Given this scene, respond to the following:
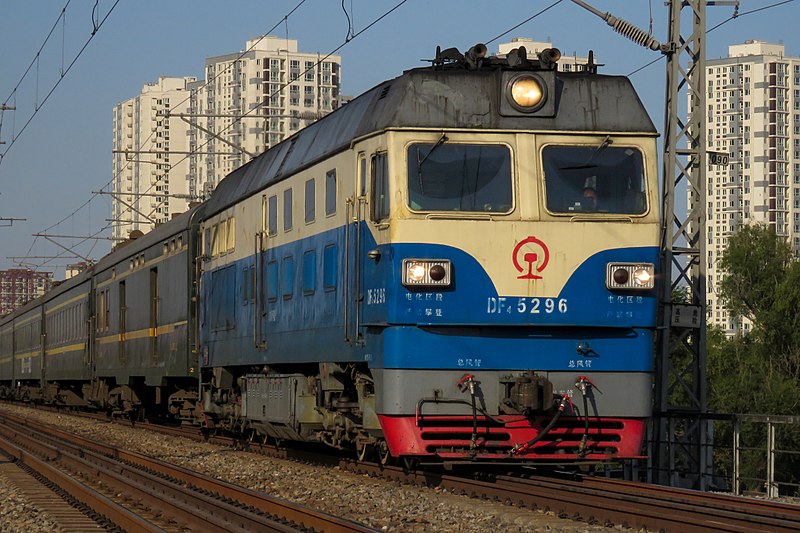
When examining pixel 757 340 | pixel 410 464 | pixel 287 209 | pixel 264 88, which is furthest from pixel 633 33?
pixel 264 88

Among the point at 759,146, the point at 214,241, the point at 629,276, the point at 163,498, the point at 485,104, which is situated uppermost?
the point at 759,146

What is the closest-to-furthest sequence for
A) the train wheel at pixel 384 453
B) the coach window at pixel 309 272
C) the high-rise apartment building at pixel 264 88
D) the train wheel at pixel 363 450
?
the train wheel at pixel 384 453 < the train wheel at pixel 363 450 < the coach window at pixel 309 272 < the high-rise apartment building at pixel 264 88

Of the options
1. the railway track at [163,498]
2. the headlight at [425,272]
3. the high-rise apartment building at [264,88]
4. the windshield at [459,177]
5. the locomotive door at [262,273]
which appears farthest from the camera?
the high-rise apartment building at [264,88]

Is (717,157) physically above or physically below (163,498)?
above

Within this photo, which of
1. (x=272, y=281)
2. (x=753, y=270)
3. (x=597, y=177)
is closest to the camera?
(x=597, y=177)

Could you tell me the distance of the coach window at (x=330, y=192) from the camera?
1443 cm

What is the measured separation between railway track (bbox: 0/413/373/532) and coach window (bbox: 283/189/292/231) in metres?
3.33

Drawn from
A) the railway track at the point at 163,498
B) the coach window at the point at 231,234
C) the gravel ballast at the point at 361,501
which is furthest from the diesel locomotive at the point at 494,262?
the coach window at the point at 231,234

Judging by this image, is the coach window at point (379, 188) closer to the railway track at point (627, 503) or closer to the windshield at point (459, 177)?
the windshield at point (459, 177)

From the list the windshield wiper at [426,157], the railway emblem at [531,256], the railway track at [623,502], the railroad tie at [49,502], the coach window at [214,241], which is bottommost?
the railroad tie at [49,502]

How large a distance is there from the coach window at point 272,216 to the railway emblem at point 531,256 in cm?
521

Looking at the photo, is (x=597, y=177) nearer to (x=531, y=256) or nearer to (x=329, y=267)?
(x=531, y=256)

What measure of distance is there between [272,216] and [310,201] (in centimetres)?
186

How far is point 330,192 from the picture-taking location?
1459cm
